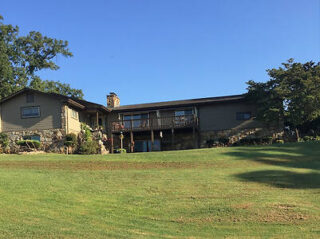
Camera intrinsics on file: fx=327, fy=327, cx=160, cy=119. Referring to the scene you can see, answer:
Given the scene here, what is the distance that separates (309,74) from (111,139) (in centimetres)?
1645

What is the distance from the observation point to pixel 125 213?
8.82 m

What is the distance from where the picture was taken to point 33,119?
86.3 ft

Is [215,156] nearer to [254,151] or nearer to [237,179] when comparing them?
[254,151]

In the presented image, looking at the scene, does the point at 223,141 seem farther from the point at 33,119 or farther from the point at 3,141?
the point at 3,141

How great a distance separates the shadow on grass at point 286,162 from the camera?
12.4 meters

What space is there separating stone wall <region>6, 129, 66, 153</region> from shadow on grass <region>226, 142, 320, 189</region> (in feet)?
44.4

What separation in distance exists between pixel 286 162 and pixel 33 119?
19.4 m

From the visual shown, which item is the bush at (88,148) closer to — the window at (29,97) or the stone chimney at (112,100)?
the window at (29,97)

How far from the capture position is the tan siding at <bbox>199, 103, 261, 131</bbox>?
27297 mm

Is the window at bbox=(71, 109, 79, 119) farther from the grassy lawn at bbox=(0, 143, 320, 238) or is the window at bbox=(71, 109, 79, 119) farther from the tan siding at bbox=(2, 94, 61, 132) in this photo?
the grassy lawn at bbox=(0, 143, 320, 238)

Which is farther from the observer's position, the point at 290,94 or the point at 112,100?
the point at 112,100

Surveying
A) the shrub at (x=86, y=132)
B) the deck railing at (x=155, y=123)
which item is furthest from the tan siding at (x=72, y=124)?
the deck railing at (x=155, y=123)

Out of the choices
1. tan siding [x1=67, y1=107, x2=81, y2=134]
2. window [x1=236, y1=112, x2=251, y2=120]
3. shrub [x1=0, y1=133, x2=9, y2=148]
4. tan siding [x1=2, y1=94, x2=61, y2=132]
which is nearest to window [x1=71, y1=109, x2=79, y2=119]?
tan siding [x1=67, y1=107, x2=81, y2=134]

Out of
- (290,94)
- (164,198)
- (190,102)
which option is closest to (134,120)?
(190,102)
